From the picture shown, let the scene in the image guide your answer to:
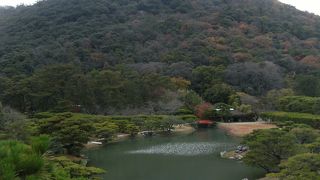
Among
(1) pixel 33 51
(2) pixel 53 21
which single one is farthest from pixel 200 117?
(2) pixel 53 21

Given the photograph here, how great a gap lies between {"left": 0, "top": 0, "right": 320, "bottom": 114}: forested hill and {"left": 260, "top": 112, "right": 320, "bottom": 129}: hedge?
984cm

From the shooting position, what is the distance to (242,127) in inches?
1500

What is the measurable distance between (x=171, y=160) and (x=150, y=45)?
4151cm

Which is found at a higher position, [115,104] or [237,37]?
[237,37]

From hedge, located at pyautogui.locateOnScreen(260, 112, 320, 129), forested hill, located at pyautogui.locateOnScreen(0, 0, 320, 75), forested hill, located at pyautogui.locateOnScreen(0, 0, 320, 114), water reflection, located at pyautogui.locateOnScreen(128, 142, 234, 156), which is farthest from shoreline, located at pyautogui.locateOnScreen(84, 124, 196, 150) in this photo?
forested hill, located at pyautogui.locateOnScreen(0, 0, 320, 75)

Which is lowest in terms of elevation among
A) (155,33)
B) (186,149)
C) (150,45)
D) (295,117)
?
(186,149)

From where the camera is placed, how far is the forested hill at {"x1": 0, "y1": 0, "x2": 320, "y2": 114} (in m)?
43.2

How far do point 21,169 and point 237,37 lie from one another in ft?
212

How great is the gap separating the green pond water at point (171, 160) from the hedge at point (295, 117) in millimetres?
6244

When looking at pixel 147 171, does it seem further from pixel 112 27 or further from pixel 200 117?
pixel 112 27

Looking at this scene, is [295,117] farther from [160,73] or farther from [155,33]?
[155,33]

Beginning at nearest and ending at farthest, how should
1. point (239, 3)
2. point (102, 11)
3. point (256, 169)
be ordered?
point (256, 169) → point (102, 11) → point (239, 3)

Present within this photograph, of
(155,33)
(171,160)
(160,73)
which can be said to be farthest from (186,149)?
(155,33)

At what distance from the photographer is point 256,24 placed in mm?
73562
